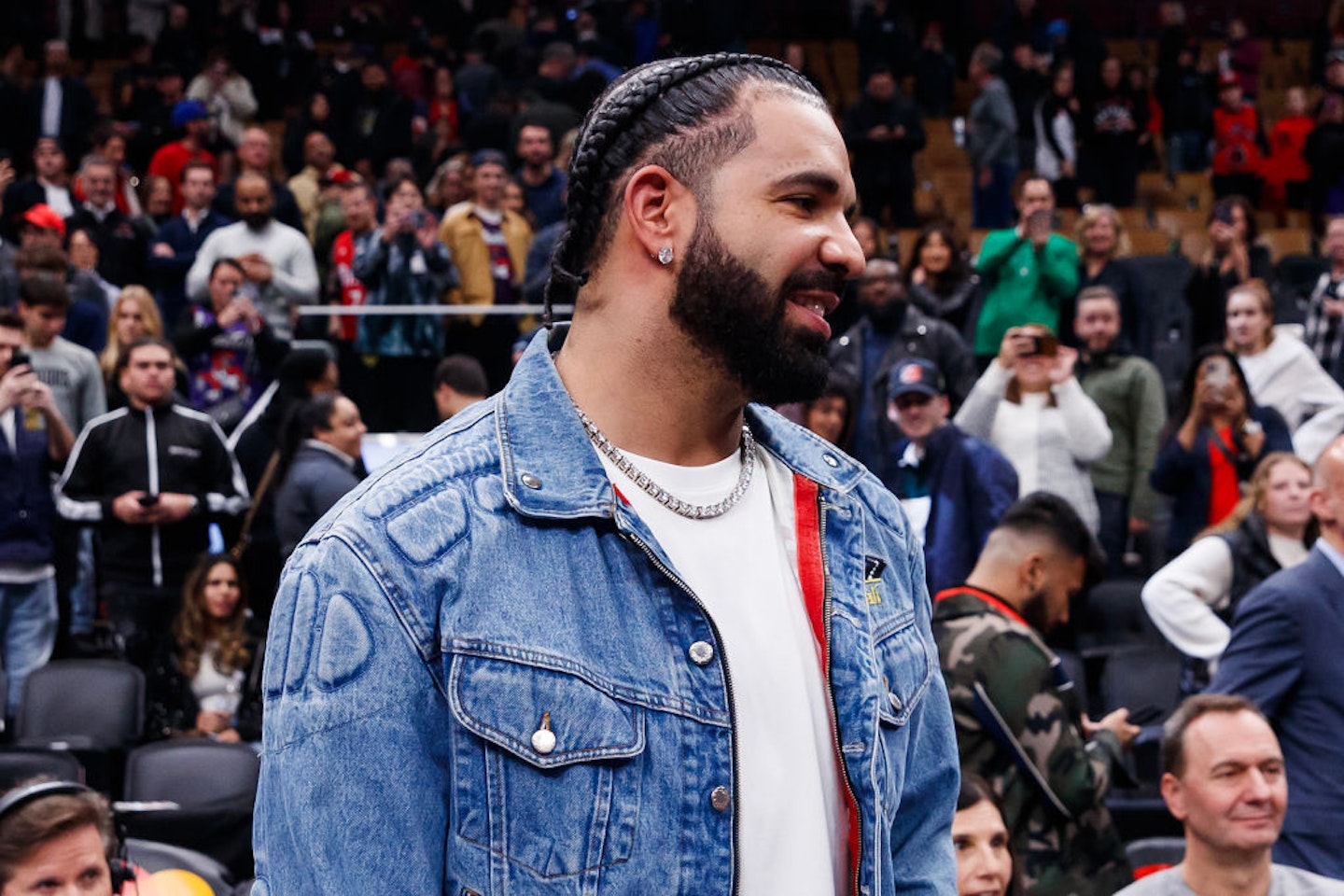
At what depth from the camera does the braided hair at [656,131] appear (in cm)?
166

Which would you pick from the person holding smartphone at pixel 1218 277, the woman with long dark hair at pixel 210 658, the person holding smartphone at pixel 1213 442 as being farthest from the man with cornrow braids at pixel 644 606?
the person holding smartphone at pixel 1218 277

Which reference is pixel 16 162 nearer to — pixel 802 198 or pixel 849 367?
pixel 849 367

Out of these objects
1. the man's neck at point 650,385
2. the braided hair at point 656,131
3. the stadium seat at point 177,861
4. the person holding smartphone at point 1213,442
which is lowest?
the stadium seat at point 177,861

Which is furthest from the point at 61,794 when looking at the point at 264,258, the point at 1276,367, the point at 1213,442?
the point at 1276,367

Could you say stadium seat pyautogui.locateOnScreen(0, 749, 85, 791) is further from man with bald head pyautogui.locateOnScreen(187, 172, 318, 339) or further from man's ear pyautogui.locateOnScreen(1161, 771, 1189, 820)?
man with bald head pyautogui.locateOnScreen(187, 172, 318, 339)

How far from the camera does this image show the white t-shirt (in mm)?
1609

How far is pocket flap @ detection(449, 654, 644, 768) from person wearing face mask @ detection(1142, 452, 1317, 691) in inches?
182

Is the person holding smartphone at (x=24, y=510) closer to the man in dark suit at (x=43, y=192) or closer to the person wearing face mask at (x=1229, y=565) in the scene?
the man in dark suit at (x=43, y=192)

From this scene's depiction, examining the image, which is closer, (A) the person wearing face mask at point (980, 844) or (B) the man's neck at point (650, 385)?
(B) the man's neck at point (650, 385)

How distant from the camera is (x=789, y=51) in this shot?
52.0 ft

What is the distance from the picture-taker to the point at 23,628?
749 centimetres

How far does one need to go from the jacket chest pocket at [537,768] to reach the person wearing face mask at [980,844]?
2444mm

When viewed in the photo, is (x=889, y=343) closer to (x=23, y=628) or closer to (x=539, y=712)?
(x=23, y=628)

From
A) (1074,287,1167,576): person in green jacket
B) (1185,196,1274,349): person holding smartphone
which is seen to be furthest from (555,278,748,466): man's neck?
(1185,196,1274,349): person holding smartphone
